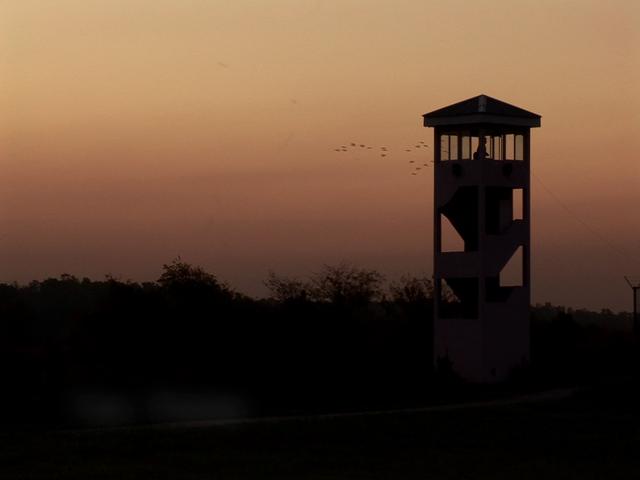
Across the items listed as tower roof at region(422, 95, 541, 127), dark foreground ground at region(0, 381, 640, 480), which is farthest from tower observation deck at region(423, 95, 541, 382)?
dark foreground ground at region(0, 381, 640, 480)

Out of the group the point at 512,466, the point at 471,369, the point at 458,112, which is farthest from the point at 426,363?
the point at 512,466

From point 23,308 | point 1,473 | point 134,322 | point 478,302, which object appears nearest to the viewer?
point 1,473

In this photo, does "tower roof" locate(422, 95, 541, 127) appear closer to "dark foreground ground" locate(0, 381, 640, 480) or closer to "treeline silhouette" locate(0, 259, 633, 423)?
"treeline silhouette" locate(0, 259, 633, 423)

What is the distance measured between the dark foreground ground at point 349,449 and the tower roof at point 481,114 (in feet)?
74.5

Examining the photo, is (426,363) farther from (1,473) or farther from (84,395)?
(1,473)

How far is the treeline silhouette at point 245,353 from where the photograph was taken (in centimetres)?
5488

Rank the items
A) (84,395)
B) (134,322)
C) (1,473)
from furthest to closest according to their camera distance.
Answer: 1. (134,322)
2. (84,395)
3. (1,473)

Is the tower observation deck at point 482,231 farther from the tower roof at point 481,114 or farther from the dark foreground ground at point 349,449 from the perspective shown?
the dark foreground ground at point 349,449

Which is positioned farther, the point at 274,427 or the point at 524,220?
the point at 524,220

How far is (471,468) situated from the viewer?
30.3 meters

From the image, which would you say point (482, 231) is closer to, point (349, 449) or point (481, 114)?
point (481, 114)

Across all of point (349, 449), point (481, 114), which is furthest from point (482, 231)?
point (349, 449)

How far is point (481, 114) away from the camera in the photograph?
64188mm

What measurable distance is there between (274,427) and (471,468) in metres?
9.40
